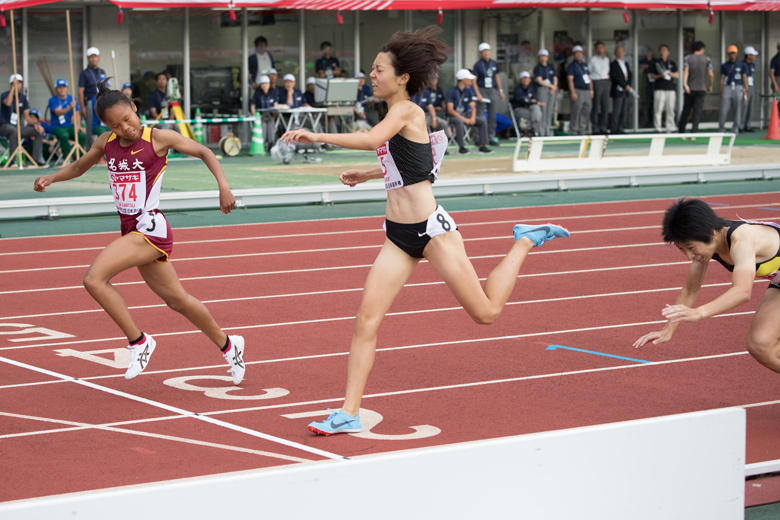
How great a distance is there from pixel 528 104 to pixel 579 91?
1.53 metres

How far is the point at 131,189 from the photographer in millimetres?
6426

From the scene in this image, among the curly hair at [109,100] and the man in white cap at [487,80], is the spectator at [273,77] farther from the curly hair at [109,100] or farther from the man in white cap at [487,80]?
the curly hair at [109,100]

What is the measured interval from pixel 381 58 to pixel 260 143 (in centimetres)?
1909

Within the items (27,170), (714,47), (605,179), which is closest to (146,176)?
(605,179)

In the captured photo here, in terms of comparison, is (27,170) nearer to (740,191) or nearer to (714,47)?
(740,191)

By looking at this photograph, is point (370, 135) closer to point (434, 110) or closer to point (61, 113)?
point (61, 113)

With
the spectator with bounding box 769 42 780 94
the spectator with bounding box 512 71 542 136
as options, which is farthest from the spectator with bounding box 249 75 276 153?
the spectator with bounding box 769 42 780 94

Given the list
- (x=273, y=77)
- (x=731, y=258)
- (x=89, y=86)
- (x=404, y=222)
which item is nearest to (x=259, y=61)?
(x=273, y=77)

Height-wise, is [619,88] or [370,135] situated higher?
[619,88]

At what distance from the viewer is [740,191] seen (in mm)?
17766

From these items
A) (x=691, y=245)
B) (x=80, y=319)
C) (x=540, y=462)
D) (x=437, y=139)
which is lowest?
(x=80, y=319)

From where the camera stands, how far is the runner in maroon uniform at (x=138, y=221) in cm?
631

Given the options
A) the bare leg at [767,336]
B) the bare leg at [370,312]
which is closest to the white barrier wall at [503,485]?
the bare leg at [767,336]

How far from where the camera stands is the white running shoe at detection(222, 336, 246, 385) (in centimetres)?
660
